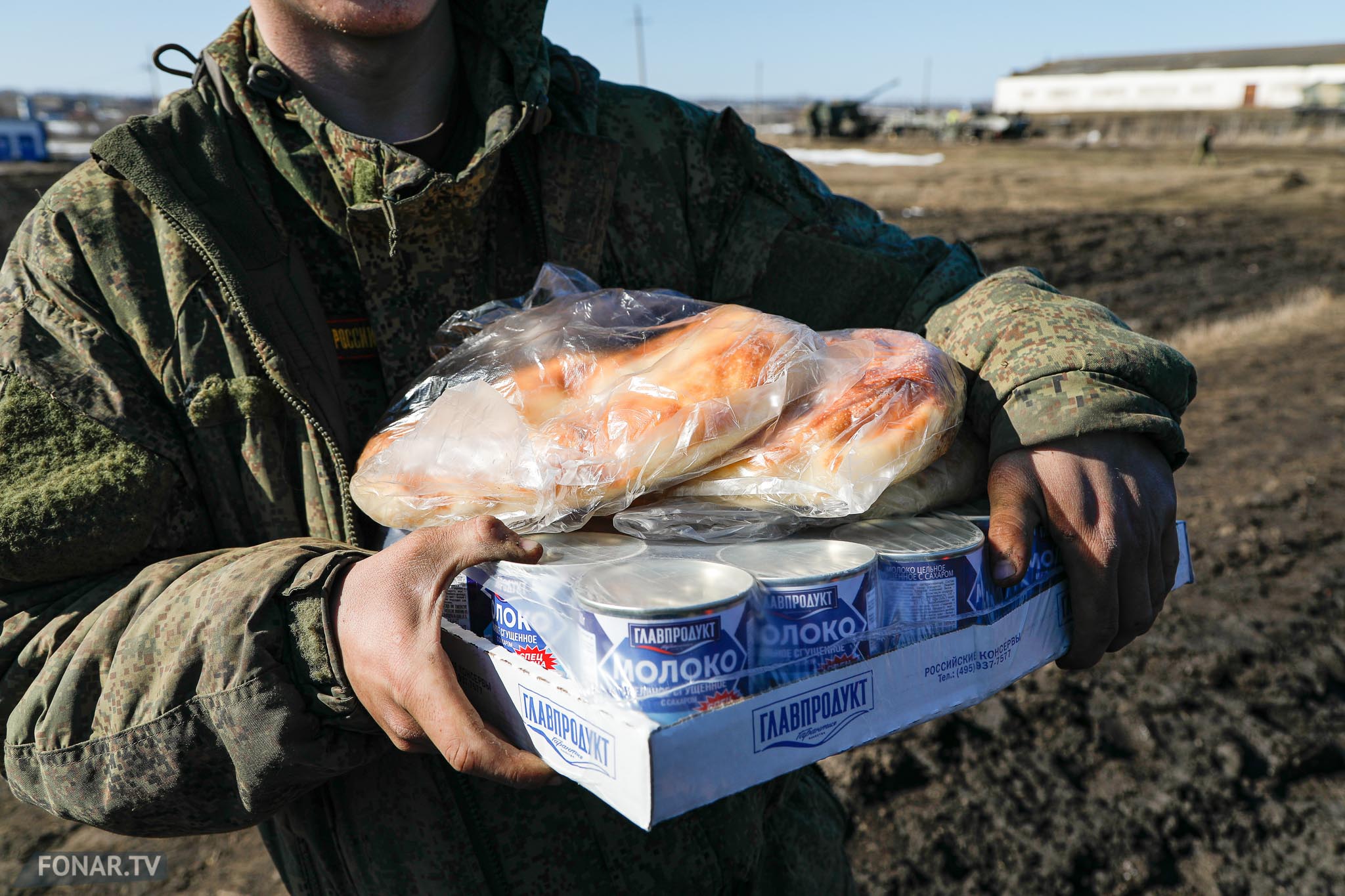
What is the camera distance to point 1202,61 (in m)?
61.0

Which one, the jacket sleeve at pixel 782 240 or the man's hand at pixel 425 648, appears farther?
the jacket sleeve at pixel 782 240

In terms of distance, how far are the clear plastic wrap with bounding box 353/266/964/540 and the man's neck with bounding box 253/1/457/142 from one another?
1.98 feet

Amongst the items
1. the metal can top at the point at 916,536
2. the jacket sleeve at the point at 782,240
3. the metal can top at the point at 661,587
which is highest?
the jacket sleeve at the point at 782,240

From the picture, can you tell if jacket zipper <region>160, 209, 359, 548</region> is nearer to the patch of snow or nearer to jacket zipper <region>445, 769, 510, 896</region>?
jacket zipper <region>445, 769, 510, 896</region>

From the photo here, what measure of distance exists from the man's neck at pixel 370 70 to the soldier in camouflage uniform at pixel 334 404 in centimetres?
6

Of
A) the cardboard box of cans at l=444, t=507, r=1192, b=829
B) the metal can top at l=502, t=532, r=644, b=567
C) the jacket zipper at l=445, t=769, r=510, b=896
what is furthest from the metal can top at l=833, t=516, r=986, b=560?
the jacket zipper at l=445, t=769, r=510, b=896

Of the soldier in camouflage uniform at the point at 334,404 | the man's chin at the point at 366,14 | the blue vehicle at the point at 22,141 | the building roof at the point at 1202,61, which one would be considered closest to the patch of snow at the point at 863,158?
the blue vehicle at the point at 22,141

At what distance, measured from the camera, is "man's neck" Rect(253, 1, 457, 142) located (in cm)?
171

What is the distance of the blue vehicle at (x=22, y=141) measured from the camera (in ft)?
84.6

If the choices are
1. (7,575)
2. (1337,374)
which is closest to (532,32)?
(7,575)

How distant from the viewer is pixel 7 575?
4.62 feet

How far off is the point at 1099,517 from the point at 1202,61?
72.2 meters

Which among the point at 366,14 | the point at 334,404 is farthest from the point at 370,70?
the point at 334,404

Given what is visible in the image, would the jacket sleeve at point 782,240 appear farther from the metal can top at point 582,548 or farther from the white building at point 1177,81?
the white building at point 1177,81
